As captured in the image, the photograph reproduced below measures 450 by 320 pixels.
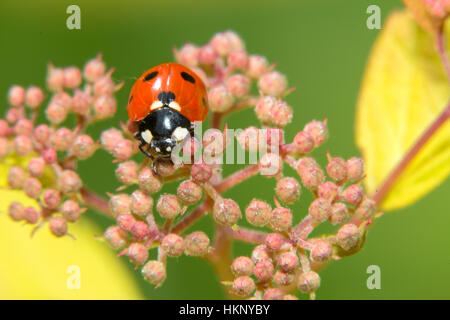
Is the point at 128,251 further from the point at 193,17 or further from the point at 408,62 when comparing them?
the point at 193,17

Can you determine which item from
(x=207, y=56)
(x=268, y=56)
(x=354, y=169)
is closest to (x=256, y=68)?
(x=207, y=56)

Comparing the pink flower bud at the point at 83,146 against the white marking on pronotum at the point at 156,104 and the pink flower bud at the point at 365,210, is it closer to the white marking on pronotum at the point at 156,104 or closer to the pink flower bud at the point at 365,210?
the white marking on pronotum at the point at 156,104

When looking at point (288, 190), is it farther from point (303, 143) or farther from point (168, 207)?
point (168, 207)

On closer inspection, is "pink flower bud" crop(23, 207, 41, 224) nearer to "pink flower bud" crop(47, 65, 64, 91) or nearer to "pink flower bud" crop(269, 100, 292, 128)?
"pink flower bud" crop(47, 65, 64, 91)

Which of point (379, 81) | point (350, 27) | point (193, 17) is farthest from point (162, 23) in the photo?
point (379, 81)

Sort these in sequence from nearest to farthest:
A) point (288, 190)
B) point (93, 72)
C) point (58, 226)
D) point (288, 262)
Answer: point (288, 262)
point (288, 190)
point (58, 226)
point (93, 72)

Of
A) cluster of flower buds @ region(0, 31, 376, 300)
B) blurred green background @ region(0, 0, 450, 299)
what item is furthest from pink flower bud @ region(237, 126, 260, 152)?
blurred green background @ region(0, 0, 450, 299)
